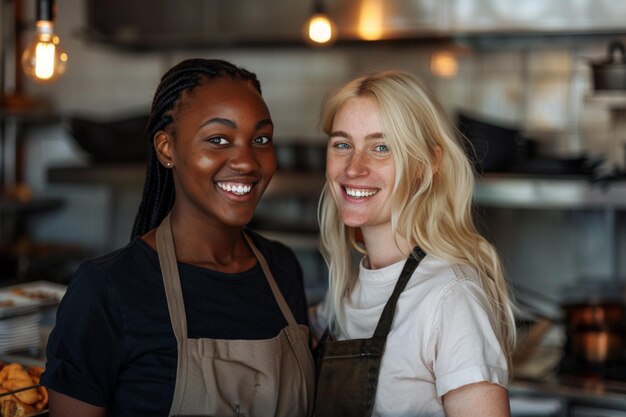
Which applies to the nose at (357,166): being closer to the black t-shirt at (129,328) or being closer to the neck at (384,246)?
the neck at (384,246)

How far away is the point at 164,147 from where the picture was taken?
2109mm

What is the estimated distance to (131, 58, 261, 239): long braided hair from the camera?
2092 mm

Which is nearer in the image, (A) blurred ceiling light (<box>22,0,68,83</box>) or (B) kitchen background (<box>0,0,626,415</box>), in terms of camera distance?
(A) blurred ceiling light (<box>22,0,68,83</box>)

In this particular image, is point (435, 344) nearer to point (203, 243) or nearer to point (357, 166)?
point (357, 166)

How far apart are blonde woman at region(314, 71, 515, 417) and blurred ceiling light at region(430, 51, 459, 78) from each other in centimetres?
313

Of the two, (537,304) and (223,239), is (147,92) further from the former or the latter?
(223,239)

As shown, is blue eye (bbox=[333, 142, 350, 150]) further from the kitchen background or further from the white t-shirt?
the kitchen background

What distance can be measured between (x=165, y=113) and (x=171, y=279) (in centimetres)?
40

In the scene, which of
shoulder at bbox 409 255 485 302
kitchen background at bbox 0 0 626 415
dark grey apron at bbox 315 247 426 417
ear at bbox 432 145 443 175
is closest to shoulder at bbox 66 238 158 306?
dark grey apron at bbox 315 247 426 417

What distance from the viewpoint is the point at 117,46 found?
595 cm

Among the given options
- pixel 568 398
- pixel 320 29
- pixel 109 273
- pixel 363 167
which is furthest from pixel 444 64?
pixel 109 273

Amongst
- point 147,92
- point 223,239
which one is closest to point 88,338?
point 223,239

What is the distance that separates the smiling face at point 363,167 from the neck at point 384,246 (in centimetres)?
3

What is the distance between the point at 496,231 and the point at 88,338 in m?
3.71
